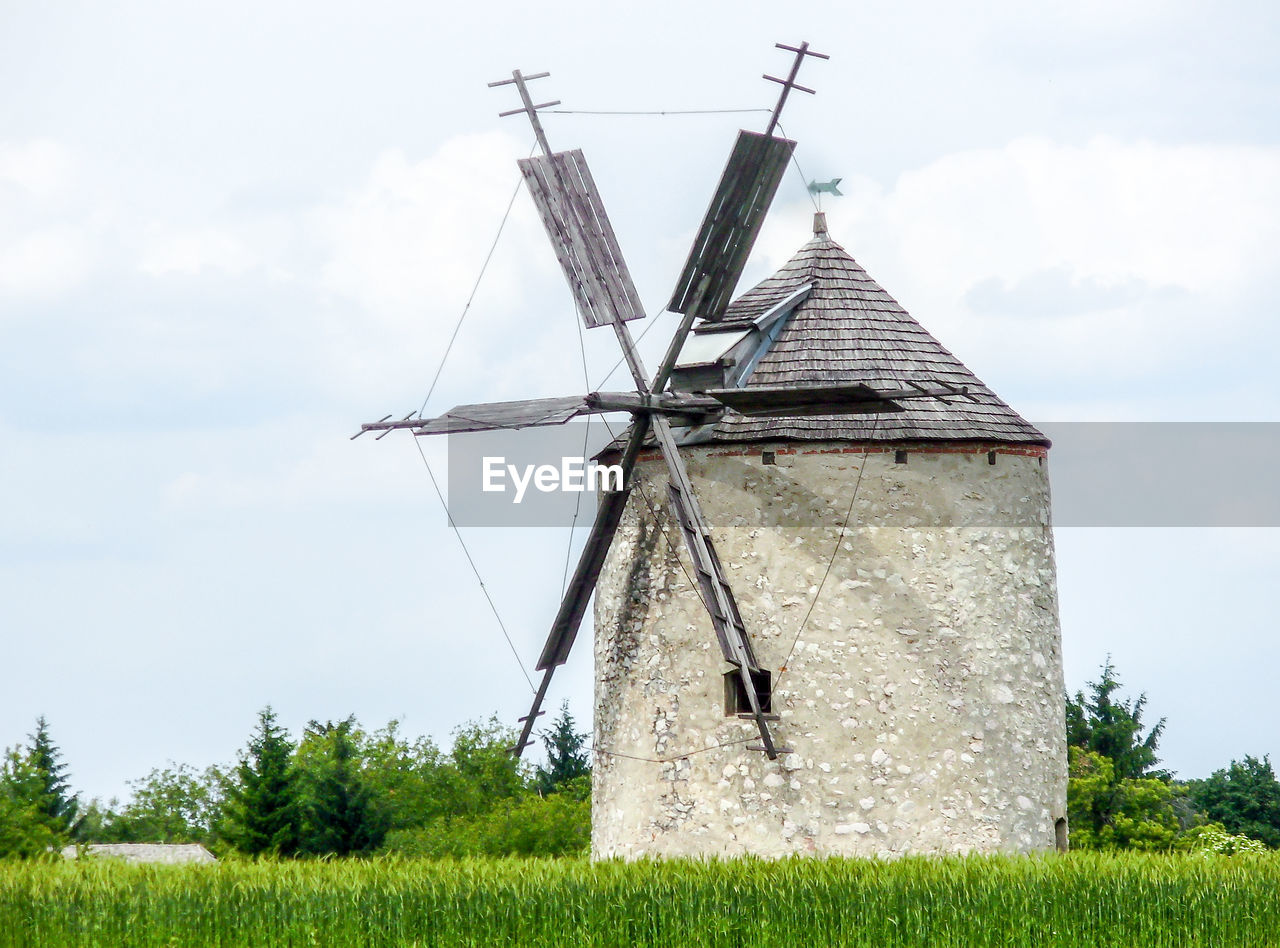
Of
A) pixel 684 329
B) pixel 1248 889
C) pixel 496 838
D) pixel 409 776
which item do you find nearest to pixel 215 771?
pixel 409 776

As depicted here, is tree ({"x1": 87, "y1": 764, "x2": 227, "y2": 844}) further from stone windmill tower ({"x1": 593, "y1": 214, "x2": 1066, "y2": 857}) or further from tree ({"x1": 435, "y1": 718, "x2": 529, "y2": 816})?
stone windmill tower ({"x1": 593, "y1": 214, "x2": 1066, "y2": 857})

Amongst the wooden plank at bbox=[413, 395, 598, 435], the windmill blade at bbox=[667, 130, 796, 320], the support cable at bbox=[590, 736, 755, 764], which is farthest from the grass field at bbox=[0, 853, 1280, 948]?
the windmill blade at bbox=[667, 130, 796, 320]

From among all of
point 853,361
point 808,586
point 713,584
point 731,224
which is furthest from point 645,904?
point 731,224

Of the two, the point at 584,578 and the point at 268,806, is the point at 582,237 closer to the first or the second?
the point at 584,578

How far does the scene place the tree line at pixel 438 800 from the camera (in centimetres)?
3020

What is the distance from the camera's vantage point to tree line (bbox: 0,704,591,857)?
1206 inches

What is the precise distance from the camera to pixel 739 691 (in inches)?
551

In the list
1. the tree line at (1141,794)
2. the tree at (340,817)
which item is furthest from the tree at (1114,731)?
the tree at (340,817)

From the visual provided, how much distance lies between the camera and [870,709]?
540 inches

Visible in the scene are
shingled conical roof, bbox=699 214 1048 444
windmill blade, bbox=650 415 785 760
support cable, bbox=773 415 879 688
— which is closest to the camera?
windmill blade, bbox=650 415 785 760

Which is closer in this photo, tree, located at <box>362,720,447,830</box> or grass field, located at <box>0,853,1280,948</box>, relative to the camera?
grass field, located at <box>0,853,1280,948</box>

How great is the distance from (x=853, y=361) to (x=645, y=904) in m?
5.66

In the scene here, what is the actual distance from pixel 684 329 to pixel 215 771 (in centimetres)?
3805

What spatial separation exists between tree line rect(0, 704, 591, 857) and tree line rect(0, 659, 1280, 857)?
44 mm
